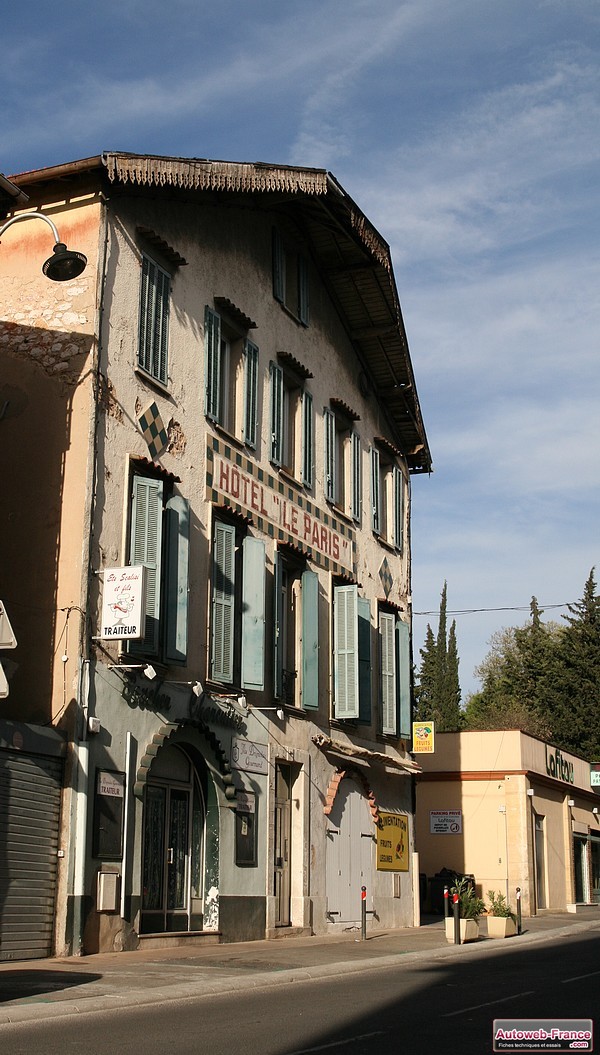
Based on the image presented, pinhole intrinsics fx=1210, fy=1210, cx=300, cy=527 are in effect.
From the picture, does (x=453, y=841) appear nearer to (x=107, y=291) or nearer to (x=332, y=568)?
(x=332, y=568)

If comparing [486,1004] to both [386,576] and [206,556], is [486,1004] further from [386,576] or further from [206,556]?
[386,576]

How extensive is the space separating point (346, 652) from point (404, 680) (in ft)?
12.6

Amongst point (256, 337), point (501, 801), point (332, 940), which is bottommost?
point (332, 940)

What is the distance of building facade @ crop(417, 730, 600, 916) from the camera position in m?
33.7

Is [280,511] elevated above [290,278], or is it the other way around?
[290,278]

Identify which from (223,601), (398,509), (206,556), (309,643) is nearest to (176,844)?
(223,601)

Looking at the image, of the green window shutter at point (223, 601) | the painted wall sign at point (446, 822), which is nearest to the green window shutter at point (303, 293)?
the green window shutter at point (223, 601)

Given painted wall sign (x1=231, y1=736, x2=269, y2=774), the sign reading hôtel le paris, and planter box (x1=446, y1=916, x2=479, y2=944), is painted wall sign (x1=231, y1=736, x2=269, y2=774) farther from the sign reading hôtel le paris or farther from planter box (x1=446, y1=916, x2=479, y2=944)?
planter box (x1=446, y1=916, x2=479, y2=944)

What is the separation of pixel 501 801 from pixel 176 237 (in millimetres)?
20801

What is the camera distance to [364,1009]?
1104 centimetres

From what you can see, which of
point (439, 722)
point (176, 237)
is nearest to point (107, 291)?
point (176, 237)

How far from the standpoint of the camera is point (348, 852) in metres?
23.4

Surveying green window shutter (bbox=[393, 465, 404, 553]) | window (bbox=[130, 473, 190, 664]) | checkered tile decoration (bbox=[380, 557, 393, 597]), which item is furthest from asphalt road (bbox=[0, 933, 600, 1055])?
green window shutter (bbox=[393, 465, 404, 553])

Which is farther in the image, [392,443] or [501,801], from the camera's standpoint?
[501,801]
